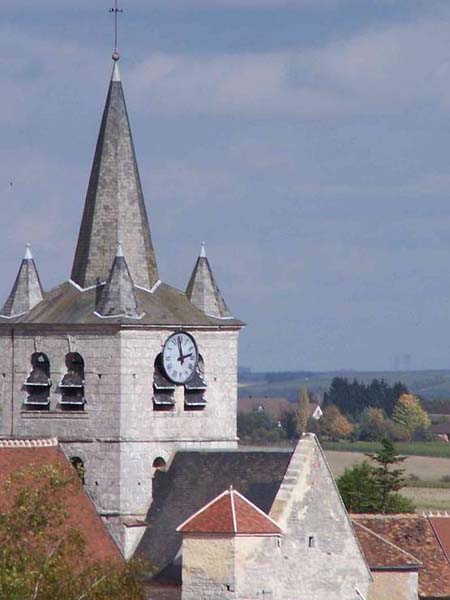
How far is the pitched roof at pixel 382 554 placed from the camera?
5081 centimetres

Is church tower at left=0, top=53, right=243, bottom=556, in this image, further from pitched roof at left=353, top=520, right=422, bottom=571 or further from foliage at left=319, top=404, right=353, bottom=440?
foliage at left=319, top=404, right=353, bottom=440

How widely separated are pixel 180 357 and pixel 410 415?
426 ft

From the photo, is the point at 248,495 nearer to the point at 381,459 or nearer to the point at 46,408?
the point at 46,408

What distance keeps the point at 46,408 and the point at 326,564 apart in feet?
21.6

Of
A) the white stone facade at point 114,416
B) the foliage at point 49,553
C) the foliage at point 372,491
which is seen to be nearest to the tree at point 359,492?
the foliage at point 372,491

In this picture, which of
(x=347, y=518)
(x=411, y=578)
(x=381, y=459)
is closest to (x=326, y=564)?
(x=347, y=518)

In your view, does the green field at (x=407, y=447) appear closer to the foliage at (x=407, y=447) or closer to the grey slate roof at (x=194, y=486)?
the foliage at (x=407, y=447)

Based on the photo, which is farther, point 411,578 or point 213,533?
point 411,578

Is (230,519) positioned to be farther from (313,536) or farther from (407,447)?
(407,447)

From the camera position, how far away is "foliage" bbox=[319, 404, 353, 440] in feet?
509

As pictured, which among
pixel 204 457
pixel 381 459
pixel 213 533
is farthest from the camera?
pixel 381 459

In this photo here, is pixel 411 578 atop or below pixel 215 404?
below

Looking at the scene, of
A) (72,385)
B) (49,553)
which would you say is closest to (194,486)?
(72,385)

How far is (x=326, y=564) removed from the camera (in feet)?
156
